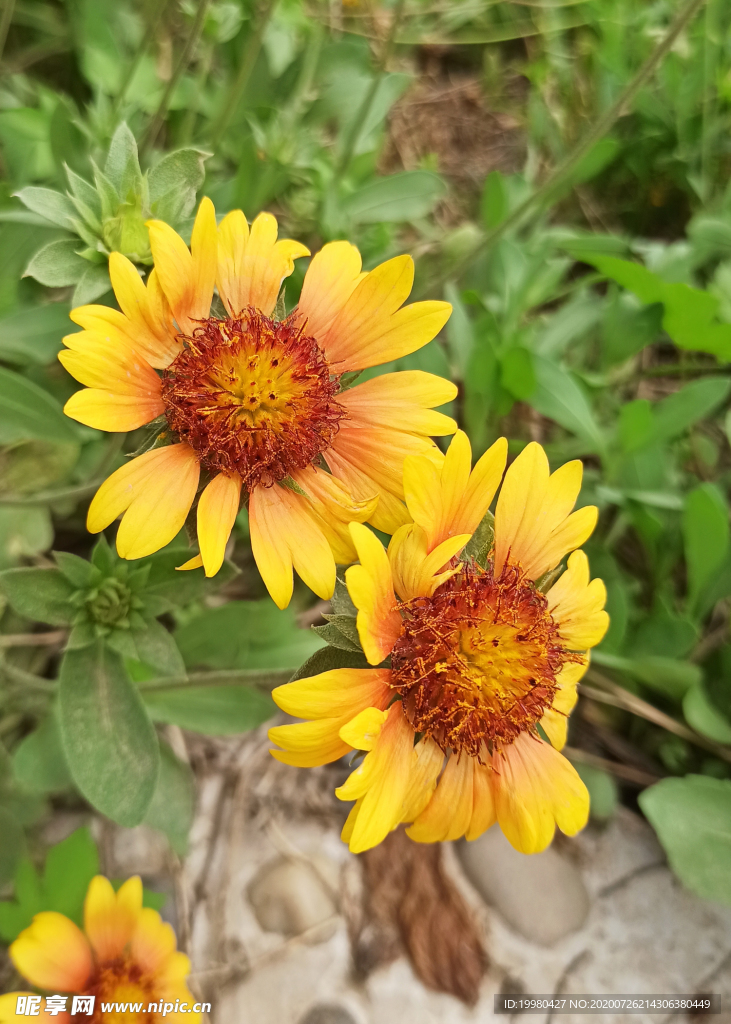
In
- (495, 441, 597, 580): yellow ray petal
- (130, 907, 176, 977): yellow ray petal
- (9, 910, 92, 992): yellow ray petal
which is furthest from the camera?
(130, 907, 176, 977): yellow ray petal

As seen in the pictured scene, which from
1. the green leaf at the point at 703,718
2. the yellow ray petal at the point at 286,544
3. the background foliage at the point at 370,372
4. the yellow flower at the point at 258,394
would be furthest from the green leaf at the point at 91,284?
the green leaf at the point at 703,718

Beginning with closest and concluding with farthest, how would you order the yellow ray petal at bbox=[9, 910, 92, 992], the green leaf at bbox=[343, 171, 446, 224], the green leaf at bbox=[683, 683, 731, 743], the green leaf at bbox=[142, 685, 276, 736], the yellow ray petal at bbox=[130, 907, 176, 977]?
the yellow ray petal at bbox=[9, 910, 92, 992], the yellow ray petal at bbox=[130, 907, 176, 977], the green leaf at bbox=[142, 685, 276, 736], the green leaf at bbox=[683, 683, 731, 743], the green leaf at bbox=[343, 171, 446, 224]

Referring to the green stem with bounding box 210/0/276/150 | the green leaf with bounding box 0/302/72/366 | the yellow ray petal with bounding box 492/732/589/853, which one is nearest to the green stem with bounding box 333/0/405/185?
the green stem with bounding box 210/0/276/150

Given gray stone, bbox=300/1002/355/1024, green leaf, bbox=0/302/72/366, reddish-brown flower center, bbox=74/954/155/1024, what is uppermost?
green leaf, bbox=0/302/72/366

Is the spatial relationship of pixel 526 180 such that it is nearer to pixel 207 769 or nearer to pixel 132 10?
pixel 132 10

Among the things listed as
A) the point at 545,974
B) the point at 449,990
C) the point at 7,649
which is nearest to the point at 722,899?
the point at 545,974

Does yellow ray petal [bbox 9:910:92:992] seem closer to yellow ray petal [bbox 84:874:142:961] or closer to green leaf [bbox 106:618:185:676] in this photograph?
yellow ray petal [bbox 84:874:142:961]

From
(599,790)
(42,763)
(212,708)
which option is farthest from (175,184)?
(599,790)

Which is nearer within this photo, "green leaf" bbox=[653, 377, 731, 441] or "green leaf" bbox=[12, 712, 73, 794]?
"green leaf" bbox=[12, 712, 73, 794]
